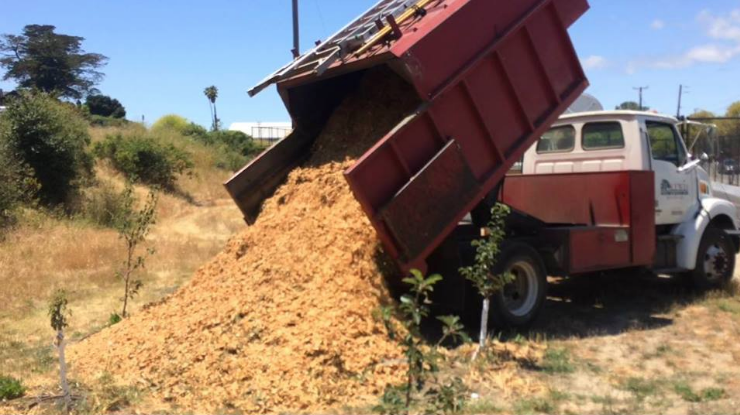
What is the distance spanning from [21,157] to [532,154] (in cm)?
1588

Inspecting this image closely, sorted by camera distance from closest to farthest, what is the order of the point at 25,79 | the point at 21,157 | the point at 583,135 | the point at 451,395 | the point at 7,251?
the point at 451,395 < the point at 583,135 < the point at 7,251 < the point at 21,157 < the point at 25,79

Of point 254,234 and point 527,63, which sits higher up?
point 527,63

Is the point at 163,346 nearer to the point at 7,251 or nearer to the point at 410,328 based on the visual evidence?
the point at 410,328

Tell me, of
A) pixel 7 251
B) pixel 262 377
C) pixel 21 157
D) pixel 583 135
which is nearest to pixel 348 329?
pixel 262 377

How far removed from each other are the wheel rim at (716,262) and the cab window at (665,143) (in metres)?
1.38

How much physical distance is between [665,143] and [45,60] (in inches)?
2472

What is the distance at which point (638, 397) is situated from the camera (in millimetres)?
5488

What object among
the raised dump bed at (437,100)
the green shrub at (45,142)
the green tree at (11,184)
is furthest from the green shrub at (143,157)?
the raised dump bed at (437,100)

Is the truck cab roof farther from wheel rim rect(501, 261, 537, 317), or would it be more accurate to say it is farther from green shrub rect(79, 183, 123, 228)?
green shrub rect(79, 183, 123, 228)

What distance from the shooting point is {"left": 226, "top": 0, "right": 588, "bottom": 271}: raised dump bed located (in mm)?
6453

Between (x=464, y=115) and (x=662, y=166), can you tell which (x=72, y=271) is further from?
(x=662, y=166)

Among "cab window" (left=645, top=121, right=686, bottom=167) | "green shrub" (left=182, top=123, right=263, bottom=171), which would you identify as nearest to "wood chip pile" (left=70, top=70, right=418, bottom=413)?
"cab window" (left=645, top=121, right=686, bottom=167)

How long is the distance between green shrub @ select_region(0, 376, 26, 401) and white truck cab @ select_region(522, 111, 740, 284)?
711 centimetres

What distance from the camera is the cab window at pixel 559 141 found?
9.89 m
